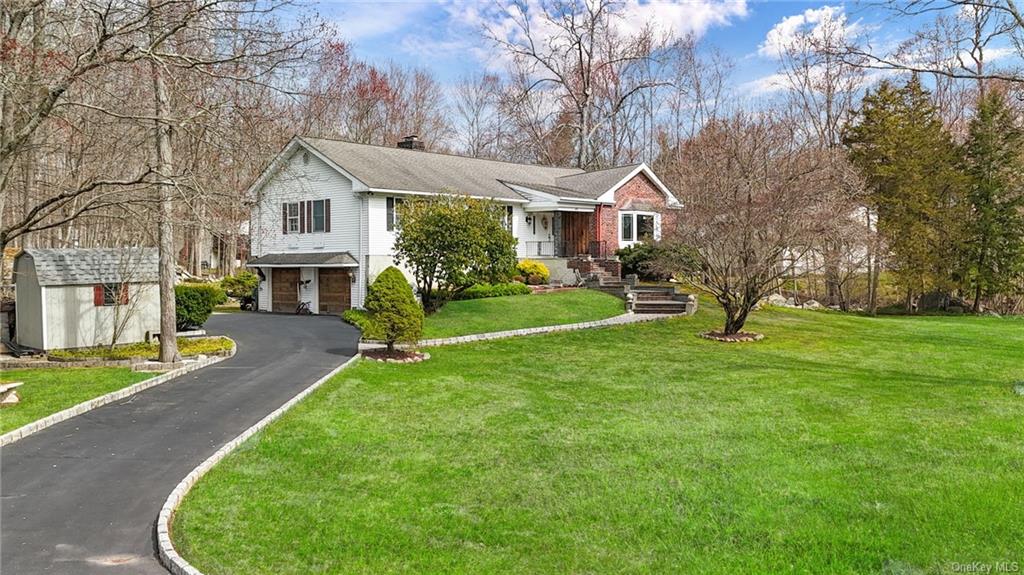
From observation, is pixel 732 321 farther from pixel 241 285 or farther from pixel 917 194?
pixel 241 285

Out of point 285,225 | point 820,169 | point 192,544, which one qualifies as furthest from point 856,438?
point 285,225

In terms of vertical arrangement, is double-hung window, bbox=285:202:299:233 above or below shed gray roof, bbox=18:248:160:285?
above

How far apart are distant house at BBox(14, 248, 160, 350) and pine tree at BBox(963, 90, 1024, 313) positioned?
30232 mm

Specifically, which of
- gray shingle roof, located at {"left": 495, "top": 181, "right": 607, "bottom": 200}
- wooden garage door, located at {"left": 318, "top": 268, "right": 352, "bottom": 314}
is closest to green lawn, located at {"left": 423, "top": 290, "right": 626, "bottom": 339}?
wooden garage door, located at {"left": 318, "top": 268, "right": 352, "bottom": 314}

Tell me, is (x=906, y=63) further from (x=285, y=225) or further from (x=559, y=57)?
(x=559, y=57)

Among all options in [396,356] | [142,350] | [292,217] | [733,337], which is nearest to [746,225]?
[733,337]

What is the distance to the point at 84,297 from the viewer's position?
1506cm

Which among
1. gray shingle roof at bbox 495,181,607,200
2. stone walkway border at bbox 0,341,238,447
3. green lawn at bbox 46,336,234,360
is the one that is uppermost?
gray shingle roof at bbox 495,181,607,200

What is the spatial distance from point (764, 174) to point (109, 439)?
16.0 meters

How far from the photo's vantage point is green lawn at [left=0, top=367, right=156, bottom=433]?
372 inches

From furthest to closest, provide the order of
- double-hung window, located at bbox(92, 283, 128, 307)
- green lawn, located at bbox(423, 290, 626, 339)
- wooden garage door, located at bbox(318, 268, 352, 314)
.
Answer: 1. wooden garage door, located at bbox(318, 268, 352, 314)
2. green lawn, located at bbox(423, 290, 626, 339)
3. double-hung window, located at bbox(92, 283, 128, 307)

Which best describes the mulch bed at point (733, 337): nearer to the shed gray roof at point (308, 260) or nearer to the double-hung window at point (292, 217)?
the shed gray roof at point (308, 260)

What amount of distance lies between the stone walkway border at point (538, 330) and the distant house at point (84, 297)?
5.46m

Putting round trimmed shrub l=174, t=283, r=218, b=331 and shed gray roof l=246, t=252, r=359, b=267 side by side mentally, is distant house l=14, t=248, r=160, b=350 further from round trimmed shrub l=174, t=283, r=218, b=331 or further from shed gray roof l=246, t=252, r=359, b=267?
shed gray roof l=246, t=252, r=359, b=267
